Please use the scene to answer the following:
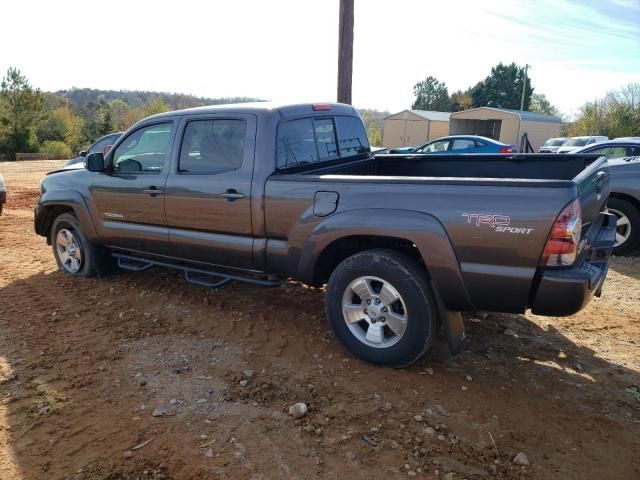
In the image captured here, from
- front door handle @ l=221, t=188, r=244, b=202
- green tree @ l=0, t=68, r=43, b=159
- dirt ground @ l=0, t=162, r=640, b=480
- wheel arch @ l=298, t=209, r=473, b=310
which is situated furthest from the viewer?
green tree @ l=0, t=68, r=43, b=159

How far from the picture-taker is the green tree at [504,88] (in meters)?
63.4

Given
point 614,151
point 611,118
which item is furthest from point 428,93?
point 614,151

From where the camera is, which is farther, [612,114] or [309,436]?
[612,114]

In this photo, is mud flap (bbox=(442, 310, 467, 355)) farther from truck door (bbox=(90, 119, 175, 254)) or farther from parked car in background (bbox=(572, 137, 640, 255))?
parked car in background (bbox=(572, 137, 640, 255))

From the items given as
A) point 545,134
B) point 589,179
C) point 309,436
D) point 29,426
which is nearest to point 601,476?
point 309,436

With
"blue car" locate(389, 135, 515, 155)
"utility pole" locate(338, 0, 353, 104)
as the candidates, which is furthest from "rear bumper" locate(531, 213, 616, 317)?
"blue car" locate(389, 135, 515, 155)

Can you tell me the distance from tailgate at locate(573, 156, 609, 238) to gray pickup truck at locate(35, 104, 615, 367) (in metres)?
0.01

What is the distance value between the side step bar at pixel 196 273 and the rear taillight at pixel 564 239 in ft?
7.25

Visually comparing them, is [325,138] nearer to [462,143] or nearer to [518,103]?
[462,143]

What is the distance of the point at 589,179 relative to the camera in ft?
11.1

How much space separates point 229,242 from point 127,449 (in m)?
1.91

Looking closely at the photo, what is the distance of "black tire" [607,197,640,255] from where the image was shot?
6914mm

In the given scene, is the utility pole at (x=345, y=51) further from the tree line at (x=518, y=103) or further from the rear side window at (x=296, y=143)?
the tree line at (x=518, y=103)

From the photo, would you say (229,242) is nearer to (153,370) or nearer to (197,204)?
(197,204)
